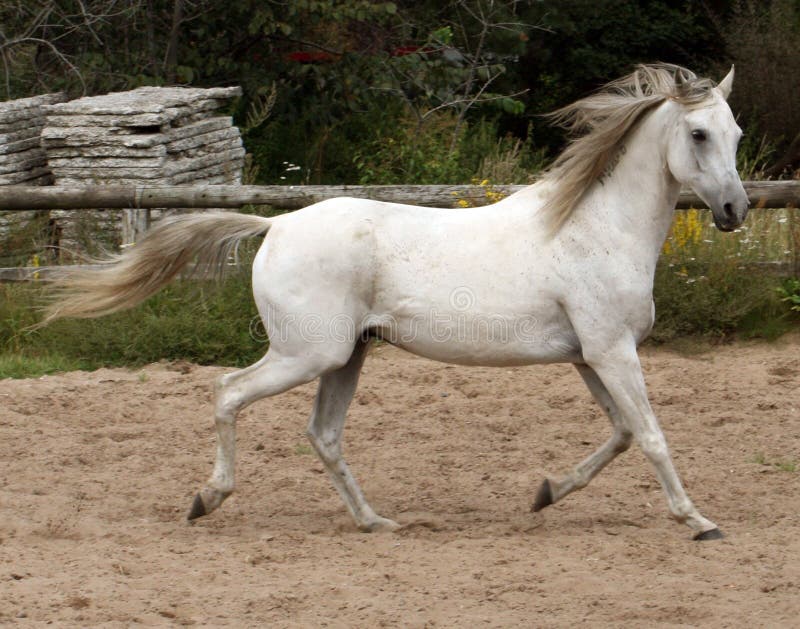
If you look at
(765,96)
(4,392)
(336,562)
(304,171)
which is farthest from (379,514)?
(765,96)

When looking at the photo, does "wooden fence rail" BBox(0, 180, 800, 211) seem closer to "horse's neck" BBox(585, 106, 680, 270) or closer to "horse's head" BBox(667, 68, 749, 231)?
"horse's neck" BBox(585, 106, 680, 270)

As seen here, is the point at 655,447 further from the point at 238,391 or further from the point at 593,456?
the point at 238,391

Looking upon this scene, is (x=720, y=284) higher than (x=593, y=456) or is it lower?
lower

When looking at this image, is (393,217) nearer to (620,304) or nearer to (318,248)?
(318,248)

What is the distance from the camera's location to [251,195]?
7.90 m

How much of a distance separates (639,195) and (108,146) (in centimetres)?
541

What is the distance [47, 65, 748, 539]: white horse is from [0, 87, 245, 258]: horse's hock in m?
4.15

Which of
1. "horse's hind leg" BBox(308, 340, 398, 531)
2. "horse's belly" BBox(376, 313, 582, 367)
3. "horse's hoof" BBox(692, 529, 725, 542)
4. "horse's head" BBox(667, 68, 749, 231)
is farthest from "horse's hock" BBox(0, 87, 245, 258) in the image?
"horse's hoof" BBox(692, 529, 725, 542)

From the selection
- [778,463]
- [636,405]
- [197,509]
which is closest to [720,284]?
[778,463]

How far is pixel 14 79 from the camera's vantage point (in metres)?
11.6

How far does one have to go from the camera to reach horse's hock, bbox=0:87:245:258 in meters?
8.88

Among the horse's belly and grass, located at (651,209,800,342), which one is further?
grass, located at (651,209,800,342)

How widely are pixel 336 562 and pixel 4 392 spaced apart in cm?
312

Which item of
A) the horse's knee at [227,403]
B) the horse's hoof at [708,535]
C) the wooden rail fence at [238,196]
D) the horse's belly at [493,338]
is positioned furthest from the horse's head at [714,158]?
the wooden rail fence at [238,196]
